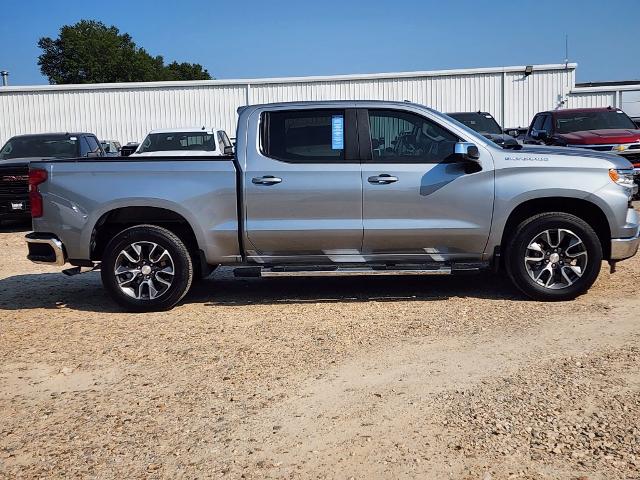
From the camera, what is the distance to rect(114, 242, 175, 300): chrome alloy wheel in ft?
22.3

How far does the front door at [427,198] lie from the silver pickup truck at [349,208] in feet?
0.04

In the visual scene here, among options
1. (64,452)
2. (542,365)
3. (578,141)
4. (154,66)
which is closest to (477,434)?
(542,365)

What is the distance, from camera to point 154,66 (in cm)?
8075

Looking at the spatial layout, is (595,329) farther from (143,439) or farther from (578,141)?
(578,141)

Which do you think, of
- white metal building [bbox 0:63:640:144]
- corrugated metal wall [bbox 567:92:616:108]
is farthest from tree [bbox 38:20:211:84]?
corrugated metal wall [bbox 567:92:616:108]

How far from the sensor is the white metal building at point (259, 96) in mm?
26812

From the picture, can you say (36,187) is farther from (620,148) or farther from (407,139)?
(620,148)

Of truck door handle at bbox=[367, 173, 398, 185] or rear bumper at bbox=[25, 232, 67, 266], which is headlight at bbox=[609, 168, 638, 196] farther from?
rear bumper at bbox=[25, 232, 67, 266]

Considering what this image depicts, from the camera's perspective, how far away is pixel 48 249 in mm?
6848

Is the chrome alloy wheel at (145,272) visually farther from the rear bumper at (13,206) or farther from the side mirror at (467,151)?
the rear bumper at (13,206)

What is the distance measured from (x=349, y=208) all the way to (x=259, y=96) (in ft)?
69.9

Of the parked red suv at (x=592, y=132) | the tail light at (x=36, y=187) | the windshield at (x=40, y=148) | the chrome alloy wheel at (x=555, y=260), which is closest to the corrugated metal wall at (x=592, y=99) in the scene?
the parked red suv at (x=592, y=132)

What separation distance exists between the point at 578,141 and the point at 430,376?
11207 millimetres

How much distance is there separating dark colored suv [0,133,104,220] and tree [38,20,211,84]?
60.6 metres
